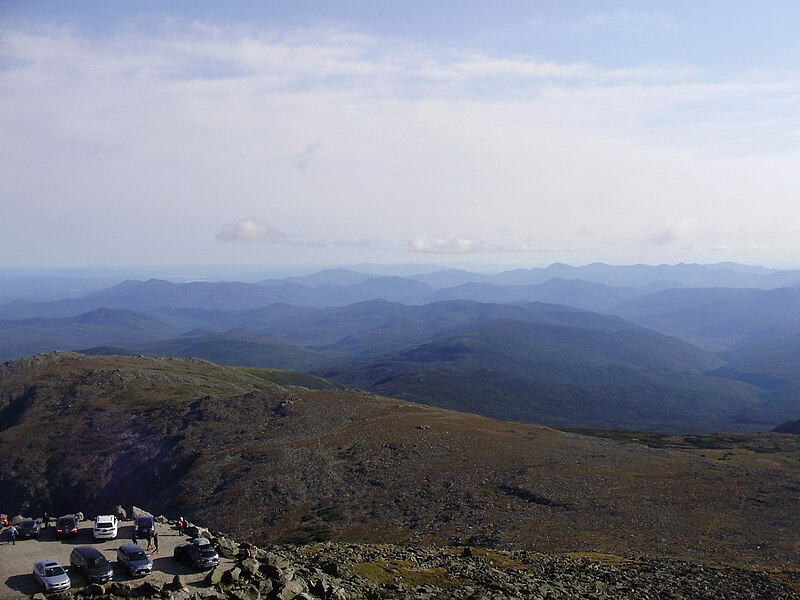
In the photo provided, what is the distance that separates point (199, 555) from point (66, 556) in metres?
7.86

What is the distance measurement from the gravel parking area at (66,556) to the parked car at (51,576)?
0.56 m

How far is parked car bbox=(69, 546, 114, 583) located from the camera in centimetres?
2772

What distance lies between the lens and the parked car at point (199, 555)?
3011 centimetres

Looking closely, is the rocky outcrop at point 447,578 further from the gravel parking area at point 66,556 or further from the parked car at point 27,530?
the parked car at point 27,530

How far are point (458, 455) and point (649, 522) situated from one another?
27.1m

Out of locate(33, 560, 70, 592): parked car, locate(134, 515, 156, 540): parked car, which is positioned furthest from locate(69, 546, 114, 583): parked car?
locate(134, 515, 156, 540): parked car

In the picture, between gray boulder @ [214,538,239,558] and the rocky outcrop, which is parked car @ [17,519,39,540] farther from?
gray boulder @ [214,538,239,558]

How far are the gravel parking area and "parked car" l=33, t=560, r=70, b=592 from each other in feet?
1.83

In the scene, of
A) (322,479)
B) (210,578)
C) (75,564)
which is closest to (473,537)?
(322,479)

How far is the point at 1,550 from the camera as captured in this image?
3262 cm

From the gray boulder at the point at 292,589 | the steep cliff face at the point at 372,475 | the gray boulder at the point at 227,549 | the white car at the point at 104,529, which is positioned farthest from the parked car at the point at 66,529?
the steep cliff face at the point at 372,475

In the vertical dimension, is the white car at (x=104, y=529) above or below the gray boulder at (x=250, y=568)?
below

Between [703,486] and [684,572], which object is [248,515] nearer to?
[684,572]

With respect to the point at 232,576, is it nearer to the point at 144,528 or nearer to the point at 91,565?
the point at 91,565
